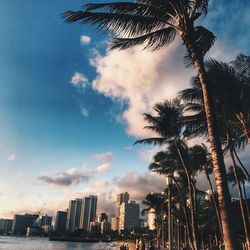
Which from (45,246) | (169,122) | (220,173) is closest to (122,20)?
(220,173)

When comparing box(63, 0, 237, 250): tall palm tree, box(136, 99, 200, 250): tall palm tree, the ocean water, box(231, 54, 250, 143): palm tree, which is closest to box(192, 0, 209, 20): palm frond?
box(63, 0, 237, 250): tall palm tree

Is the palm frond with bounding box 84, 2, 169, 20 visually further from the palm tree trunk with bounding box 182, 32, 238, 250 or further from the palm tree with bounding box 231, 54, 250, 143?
the palm tree with bounding box 231, 54, 250, 143

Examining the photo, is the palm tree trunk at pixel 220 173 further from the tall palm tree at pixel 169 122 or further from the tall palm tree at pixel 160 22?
the tall palm tree at pixel 169 122

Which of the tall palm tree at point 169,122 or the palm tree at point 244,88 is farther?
the tall palm tree at point 169,122

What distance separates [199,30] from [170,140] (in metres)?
12.2

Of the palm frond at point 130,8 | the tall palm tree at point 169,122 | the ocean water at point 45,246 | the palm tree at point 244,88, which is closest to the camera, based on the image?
the palm frond at point 130,8

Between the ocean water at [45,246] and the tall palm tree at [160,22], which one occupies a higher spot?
the tall palm tree at [160,22]

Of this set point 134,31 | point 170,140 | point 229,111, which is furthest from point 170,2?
point 170,140

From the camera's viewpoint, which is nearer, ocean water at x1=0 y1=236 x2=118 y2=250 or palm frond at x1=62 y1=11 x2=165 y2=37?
palm frond at x1=62 y1=11 x2=165 y2=37

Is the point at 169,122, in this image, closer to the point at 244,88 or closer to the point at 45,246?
the point at 244,88

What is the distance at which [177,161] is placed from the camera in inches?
1061

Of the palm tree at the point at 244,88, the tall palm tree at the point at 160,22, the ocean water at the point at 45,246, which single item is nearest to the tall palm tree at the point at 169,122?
the palm tree at the point at 244,88

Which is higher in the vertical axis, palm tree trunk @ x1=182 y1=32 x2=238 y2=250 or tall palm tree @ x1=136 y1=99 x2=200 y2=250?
tall palm tree @ x1=136 y1=99 x2=200 y2=250

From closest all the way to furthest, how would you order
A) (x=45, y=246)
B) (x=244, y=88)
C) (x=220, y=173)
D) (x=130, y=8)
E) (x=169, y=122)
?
(x=220, y=173) < (x=130, y=8) < (x=244, y=88) < (x=169, y=122) < (x=45, y=246)
